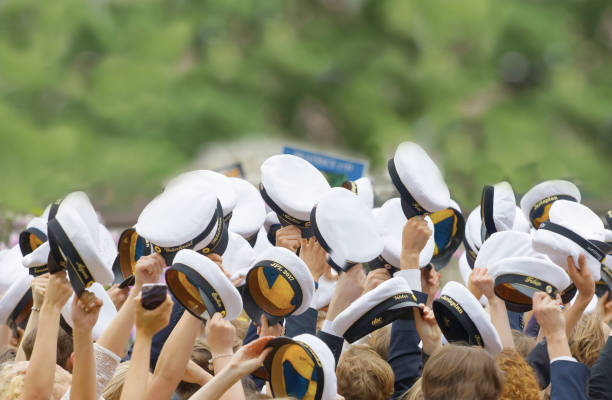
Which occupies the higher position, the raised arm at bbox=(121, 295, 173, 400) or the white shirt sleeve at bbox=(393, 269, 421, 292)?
the raised arm at bbox=(121, 295, 173, 400)

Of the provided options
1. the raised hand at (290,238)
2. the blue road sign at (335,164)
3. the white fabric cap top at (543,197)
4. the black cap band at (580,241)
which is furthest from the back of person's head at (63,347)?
the blue road sign at (335,164)

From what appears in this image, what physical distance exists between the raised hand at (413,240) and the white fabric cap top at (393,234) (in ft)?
→ 0.49

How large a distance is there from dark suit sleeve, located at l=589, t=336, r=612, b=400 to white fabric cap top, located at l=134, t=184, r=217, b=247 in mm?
1320

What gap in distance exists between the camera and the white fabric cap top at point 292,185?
3.57m

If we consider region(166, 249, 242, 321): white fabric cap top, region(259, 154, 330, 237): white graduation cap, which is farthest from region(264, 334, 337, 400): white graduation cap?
region(259, 154, 330, 237): white graduation cap

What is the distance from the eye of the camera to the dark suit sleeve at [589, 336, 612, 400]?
118 inches

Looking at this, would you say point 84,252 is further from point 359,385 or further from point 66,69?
point 66,69

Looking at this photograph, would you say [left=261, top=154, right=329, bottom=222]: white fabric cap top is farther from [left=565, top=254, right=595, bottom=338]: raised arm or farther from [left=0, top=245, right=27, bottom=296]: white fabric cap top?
[left=0, top=245, right=27, bottom=296]: white fabric cap top

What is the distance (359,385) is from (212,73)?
10.6 metres

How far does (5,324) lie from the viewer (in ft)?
13.2

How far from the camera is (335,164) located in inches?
213

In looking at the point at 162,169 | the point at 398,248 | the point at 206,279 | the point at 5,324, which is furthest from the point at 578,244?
the point at 162,169

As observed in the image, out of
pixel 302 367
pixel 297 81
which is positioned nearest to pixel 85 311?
pixel 302 367

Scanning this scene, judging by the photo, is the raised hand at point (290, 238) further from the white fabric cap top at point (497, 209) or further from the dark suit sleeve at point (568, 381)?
the dark suit sleeve at point (568, 381)
